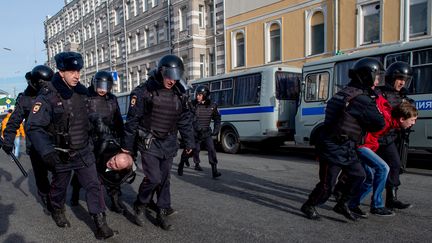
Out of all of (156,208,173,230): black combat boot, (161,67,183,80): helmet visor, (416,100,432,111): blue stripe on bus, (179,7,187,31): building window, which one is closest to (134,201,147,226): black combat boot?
(156,208,173,230): black combat boot

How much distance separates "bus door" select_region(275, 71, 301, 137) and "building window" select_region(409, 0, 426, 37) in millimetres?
6787

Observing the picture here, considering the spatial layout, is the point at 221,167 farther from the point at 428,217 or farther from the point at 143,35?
the point at 143,35

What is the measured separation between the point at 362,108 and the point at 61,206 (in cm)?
344

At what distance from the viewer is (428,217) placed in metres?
4.48

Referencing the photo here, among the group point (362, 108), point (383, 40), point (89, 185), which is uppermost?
point (383, 40)

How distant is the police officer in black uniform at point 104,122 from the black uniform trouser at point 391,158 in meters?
3.13

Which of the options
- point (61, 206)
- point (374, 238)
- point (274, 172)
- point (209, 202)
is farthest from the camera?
point (274, 172)

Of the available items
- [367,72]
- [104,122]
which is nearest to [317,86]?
[367,72]

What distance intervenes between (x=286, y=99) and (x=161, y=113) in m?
7.63

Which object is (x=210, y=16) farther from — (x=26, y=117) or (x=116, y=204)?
(x=116, y=204)

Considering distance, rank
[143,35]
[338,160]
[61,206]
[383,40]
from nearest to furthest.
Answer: [338,160], [61,206], [383,40], [143,35]

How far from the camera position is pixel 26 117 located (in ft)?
16.8

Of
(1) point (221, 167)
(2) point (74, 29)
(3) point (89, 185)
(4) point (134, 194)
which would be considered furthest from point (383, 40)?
(2) point (74, 29)

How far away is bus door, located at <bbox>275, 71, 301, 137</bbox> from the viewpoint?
36.8 ft
